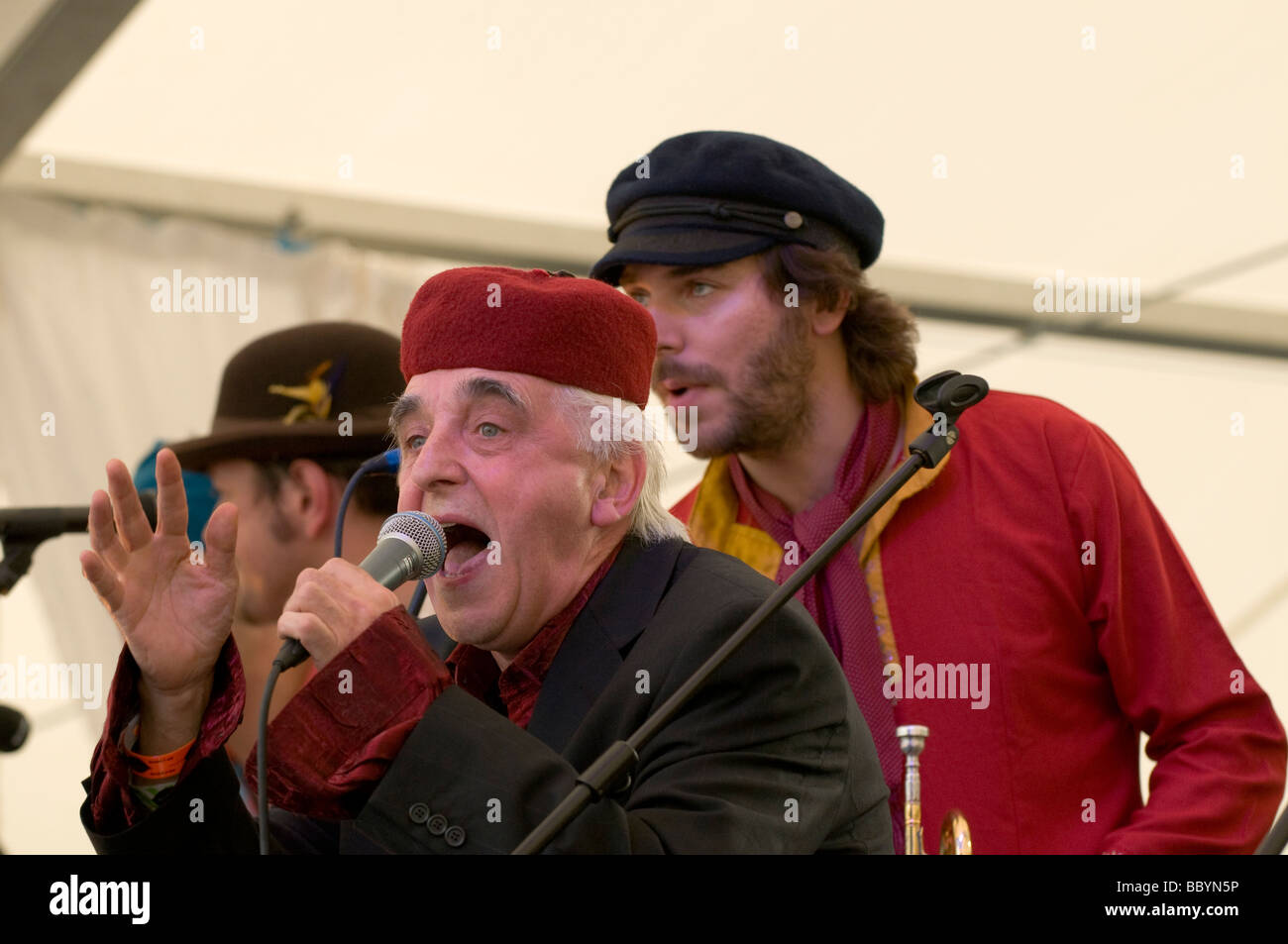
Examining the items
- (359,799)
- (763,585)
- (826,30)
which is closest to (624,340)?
(763,585)

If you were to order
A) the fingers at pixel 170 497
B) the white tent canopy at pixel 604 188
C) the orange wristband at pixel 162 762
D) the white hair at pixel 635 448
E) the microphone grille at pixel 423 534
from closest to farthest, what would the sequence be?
the microphone grille at pixel 423 534 < the fingers at pixel 170 497 < the orange wristband at pixel 162 762 < the white hair at pixel 635 448 < the white tent canopy at pixel 604 188

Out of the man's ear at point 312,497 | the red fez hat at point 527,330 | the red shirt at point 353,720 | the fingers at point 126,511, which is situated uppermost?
the red fez hat at point 527,330

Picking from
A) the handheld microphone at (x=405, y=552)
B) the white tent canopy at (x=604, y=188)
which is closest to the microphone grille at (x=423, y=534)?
the handheld microphone at (x=405, y=552)

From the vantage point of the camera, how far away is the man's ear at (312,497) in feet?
11.1

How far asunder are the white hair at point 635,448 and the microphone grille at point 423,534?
0.35m

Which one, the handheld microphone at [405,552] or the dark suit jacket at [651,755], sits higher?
the handheld microphone at [405,552]

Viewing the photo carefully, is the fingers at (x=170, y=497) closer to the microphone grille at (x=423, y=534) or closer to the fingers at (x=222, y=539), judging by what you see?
the fingers at (x=222, y=539)

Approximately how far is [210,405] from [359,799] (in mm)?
4041

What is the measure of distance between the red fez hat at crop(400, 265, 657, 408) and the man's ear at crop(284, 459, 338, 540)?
117 centimetres

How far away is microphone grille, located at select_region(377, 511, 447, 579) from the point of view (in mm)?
1842

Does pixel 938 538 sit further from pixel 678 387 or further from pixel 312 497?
pixel 312 497

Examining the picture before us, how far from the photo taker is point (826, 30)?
466 cm

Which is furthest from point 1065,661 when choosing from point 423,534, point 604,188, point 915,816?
point 604,188

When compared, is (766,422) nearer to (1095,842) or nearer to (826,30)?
(1095,842)
